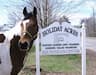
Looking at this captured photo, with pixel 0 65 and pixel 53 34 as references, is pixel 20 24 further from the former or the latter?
pixel 53 34

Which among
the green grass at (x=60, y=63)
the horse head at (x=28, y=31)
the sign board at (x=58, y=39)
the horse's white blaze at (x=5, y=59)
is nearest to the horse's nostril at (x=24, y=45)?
the horse head at (x=28, y=31)

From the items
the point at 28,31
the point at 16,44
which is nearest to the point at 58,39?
the point at 16,44

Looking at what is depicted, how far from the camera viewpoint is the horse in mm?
6699

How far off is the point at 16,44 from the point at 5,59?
0.38m

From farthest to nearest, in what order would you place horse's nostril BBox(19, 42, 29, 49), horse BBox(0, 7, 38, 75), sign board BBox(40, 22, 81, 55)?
sign board BBox(40, 22, 81, 55) < horse BBox(0, 7, 38, 75) < horse's nostril BBox(19, 42, 29, 49)

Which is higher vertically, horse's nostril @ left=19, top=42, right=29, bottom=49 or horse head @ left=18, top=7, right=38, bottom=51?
horse head @ left=18, top=7, right=38, bottom=51

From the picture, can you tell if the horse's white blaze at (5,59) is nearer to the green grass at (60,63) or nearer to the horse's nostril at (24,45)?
the horse's nostril at (24,45)

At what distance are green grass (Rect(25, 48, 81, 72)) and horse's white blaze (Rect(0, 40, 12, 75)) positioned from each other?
13.7ft

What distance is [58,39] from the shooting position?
958 centimetres

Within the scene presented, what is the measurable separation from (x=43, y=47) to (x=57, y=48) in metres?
0.40

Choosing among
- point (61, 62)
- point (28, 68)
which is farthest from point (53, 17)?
point (28, 68)

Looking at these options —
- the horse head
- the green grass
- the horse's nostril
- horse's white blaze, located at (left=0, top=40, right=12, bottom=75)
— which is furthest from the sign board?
A: the horse's nostril

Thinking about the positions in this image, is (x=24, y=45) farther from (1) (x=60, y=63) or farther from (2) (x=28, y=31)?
(1) (x=60, y=63)

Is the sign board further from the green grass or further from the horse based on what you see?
the horse
